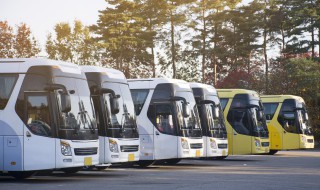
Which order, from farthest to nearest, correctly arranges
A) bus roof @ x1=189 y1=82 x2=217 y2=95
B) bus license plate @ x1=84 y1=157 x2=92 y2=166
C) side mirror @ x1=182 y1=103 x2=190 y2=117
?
bus roof @ x1=189 y1=82 x2=217 y2=95
side mirror @ x1=182 y1=103 x2=190 y2=117
bus license plate @ x1=84 y1=157 x2=92 y2=166

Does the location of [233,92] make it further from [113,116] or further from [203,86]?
[113,116]

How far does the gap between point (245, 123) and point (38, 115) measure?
1630 cm

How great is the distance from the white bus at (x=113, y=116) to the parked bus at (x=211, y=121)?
701 cm

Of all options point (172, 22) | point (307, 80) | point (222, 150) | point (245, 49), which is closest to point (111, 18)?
point (172, 22)

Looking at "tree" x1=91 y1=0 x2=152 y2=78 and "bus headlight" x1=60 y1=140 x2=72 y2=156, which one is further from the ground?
"tree" x1=91 y1=0 x2=152 y2=78

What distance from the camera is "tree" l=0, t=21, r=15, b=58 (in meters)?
73.0

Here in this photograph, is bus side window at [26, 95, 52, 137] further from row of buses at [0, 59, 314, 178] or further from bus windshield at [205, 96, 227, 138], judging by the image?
bus windshield at [205, 96, 227, 138]

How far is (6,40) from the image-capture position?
76.2 m

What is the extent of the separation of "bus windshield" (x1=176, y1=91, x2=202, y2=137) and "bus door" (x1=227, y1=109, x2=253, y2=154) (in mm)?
6085

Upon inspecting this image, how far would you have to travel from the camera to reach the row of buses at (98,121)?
19.4 m

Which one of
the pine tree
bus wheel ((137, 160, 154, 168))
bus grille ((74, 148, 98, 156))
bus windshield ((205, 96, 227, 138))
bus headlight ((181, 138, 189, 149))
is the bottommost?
bus wheel ((137, 160, 154, 168))

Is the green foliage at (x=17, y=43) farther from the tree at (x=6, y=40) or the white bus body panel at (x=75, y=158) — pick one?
the white bus body panel at (x=75, y=158)

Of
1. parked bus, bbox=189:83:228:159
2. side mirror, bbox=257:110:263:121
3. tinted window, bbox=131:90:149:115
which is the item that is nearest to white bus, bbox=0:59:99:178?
tinted window, bbox=131:90:149:115

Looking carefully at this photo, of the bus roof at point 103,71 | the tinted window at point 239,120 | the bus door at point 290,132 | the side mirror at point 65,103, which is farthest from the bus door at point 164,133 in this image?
the bus door at point 290,132
